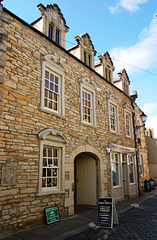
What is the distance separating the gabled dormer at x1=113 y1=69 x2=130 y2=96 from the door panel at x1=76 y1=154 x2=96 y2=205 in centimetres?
716

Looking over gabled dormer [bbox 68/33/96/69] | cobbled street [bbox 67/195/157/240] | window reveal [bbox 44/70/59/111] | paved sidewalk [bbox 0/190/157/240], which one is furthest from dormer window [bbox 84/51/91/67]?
cobbled street [bbox 67/195/157/240]

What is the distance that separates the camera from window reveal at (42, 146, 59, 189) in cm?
684

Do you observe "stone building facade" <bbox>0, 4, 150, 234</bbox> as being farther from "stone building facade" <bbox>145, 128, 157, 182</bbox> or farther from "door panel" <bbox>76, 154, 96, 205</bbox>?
"stone building facade" <bbox>145, 128, 157, 182</bbox>

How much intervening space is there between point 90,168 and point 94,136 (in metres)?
1.74

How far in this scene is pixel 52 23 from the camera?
8.62 meters

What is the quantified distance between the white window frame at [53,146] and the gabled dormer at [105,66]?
21.2 ft

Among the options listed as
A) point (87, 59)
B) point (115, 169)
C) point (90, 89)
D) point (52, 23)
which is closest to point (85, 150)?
point (90, 89)

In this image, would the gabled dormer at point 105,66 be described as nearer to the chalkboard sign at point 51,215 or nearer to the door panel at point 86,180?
the door panel at point 86,180

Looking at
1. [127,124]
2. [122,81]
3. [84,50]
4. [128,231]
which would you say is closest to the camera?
[128,231]

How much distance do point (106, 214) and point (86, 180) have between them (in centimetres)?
390

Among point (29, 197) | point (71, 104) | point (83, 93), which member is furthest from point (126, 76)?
point (29, 197)

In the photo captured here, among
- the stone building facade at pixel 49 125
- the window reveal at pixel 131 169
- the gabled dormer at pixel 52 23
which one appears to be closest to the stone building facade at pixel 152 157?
the window reveal at pixel 131 169

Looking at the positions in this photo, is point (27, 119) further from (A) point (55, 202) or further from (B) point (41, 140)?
(A) point (55, 202)

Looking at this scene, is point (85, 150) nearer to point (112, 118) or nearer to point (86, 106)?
point (86, 106)
